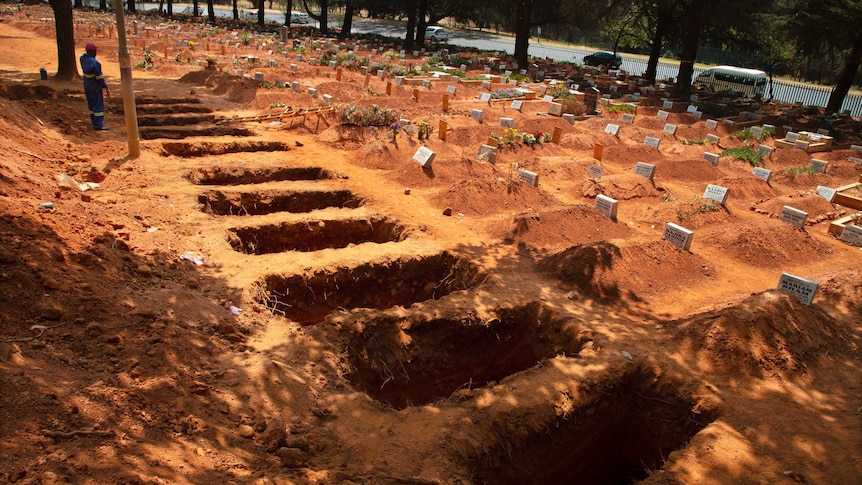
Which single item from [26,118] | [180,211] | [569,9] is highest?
[569,9]

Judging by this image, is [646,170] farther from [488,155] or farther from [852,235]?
[852,235]

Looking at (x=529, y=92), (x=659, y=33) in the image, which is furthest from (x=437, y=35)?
(x=529, y=92)

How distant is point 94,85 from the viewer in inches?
519

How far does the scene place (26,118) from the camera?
11.8m

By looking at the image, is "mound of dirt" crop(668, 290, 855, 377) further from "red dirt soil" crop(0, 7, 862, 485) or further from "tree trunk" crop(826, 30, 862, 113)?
"tree trunk" crop(826, 30, 862, 113)

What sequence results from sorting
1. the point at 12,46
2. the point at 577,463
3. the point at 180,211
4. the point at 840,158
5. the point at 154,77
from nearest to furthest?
the point at 577,463 → the point at 180,211 → the point at 840,158 → the point at 154,77 → the point at 12,46

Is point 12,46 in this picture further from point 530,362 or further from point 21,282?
point 530,362

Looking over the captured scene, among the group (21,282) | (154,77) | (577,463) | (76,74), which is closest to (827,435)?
(577,463)

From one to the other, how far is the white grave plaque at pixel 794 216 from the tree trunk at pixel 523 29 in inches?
957

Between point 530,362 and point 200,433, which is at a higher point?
point 200,433

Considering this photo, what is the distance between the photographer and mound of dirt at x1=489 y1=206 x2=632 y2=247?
1005 centimetres

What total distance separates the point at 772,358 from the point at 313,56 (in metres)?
28.3

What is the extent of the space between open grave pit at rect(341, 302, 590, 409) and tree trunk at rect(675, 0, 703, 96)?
945 inches

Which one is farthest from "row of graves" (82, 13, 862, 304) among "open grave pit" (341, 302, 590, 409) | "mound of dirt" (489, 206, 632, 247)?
"open grave pit" (341, 302, 590, 409)
